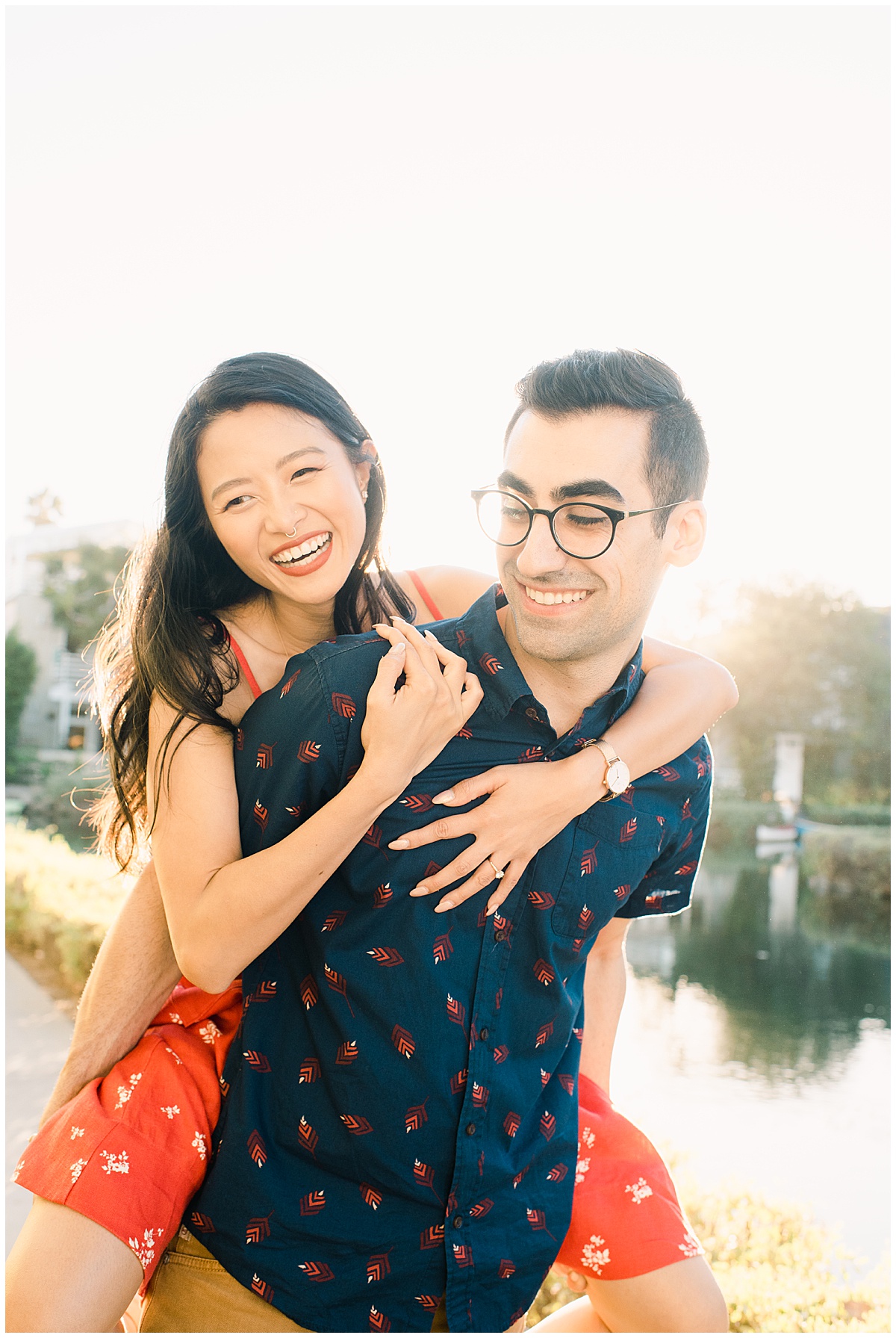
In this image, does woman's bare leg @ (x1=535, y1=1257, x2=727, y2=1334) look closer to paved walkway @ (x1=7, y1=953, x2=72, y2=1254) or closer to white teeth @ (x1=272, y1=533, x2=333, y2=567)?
white teeth @ (x1=272, y1=533, x2=333, y2=567)

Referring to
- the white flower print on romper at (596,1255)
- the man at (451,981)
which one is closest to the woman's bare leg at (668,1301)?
the white flower print on romper at (596,1255)

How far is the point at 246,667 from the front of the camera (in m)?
2.10

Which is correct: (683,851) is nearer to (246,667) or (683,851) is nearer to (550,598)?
(550,598)

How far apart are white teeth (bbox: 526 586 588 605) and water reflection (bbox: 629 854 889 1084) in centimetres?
709

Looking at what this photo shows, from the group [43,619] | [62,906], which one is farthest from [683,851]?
[43,619]

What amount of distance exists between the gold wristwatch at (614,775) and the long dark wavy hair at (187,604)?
66cm

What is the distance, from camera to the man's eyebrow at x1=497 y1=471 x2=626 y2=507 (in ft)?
6.01

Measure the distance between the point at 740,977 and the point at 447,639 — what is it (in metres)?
9.83

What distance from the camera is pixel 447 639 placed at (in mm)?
2045

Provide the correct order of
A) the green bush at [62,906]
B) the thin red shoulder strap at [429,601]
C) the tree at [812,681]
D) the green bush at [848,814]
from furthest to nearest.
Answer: the tree at [812,681], the green bush at [848,814], the green bush at [62,906], the thin red shoulder strap at [429,601]

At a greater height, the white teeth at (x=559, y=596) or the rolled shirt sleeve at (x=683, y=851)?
the white teeth at (x=559, y=596)

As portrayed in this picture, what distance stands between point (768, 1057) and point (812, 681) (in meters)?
15.0

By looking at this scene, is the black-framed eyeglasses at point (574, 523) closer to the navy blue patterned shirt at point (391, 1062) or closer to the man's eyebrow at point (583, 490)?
the man's eyebrow at point (583, 490)

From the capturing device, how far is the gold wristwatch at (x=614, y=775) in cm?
196
